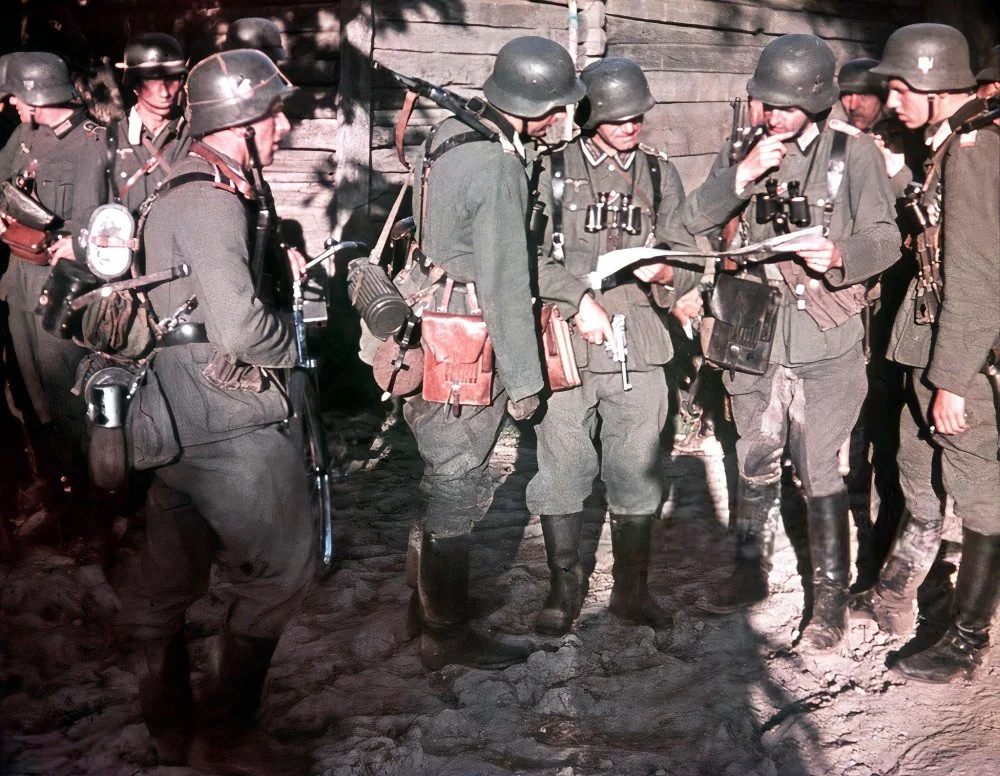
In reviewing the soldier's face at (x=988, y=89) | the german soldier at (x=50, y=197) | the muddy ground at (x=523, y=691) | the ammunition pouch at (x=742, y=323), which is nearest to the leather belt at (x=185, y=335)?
the muddy ground at (x=523, y=691)

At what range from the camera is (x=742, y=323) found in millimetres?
4250

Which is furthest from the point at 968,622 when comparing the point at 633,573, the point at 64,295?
the point at 64,295

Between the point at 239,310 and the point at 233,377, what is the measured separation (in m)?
0.27

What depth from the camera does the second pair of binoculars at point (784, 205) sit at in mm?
3941

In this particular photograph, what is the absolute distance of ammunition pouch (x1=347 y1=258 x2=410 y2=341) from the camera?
3.69 metres

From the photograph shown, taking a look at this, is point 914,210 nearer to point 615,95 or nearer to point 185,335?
point 615,95

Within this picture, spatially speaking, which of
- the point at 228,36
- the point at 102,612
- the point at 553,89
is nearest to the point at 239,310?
the point at 553,89

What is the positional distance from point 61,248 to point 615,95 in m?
2.87

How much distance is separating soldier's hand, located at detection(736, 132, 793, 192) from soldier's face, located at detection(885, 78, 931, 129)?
25.7 inches

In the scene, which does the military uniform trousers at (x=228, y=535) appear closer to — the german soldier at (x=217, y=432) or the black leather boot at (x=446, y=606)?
the german soldier at (x=217, y=432)

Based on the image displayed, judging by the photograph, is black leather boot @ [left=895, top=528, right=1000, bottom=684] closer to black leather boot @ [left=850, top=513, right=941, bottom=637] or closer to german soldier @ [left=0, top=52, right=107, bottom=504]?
black leather boot @ [left=850, top=513, right=941, bottom=637]

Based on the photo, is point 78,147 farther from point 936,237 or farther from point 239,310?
point 936,237

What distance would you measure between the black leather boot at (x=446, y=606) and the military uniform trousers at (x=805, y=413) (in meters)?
1.42

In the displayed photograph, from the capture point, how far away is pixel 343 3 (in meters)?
6.20
